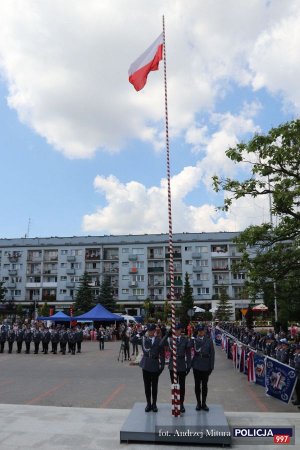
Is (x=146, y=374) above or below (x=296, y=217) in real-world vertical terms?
below

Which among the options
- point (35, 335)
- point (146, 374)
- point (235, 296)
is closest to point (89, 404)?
point (146, 374)

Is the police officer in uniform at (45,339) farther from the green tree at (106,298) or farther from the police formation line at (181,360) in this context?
the green tree at (106,298)

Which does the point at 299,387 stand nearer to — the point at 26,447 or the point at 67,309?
the point at 26,447

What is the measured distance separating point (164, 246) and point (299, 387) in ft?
225

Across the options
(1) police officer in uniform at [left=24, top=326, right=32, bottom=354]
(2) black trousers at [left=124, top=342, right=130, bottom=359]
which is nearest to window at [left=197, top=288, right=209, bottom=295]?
(1) police officer in uniform at [left=24, top=326, right=32, bottom=354]

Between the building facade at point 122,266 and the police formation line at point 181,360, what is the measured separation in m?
67.5

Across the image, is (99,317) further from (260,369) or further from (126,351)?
(260,369)

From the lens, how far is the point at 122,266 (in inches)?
3209

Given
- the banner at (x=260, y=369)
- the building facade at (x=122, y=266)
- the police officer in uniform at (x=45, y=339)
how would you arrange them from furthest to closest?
the building facade at (x=122, y=266), the police officer in uniform at (x=45, y=339), the banner at (x=260, y=369)

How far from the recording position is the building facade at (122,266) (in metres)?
78.8

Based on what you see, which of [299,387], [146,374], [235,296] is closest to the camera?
[146,374]

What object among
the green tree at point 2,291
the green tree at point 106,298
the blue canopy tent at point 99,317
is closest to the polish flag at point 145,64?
the blue canopy tent at point 99,317

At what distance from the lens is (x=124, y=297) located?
79.9 metres

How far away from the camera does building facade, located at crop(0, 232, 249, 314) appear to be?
78750mm
